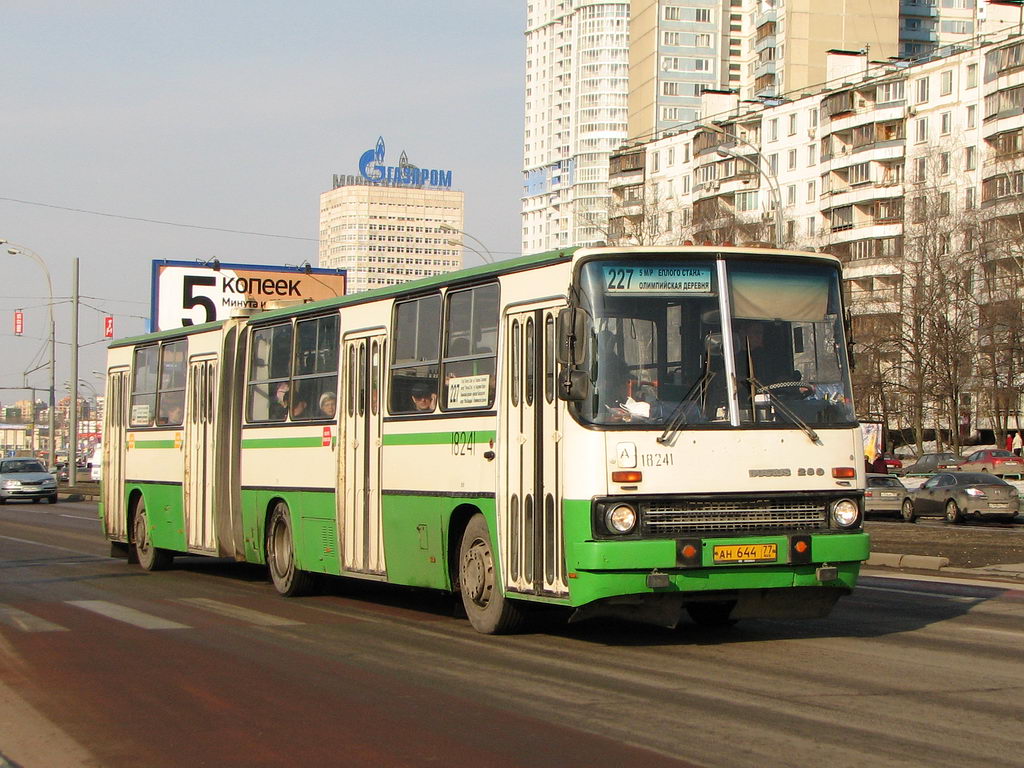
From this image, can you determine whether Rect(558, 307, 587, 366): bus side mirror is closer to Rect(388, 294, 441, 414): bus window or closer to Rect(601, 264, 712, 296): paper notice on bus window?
Rect(601, 264, 712, 296): paper notice on bus window

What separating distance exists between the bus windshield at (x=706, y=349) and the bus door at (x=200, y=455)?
8.77 metres

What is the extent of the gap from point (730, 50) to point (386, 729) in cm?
16629

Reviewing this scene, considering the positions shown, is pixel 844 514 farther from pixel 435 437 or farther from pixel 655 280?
pixel 435 437

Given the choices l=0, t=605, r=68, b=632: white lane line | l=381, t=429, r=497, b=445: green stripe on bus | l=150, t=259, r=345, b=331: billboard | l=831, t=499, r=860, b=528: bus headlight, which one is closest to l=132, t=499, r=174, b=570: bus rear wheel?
l=0, t=605, r=68, b=632: white lane line

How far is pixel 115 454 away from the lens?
71.7 ft

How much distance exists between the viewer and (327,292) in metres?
47.7

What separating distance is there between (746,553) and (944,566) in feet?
35.3

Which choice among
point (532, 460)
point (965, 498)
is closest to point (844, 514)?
point (532, 460)

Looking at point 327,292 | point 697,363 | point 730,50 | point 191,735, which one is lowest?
point 191,735

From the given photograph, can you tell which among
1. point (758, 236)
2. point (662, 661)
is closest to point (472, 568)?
point (662, 661)

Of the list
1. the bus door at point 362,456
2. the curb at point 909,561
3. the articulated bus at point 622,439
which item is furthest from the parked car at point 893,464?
the articulated bus at point 622,439

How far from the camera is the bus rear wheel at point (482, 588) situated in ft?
39.3

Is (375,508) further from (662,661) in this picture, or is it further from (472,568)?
(662,661)

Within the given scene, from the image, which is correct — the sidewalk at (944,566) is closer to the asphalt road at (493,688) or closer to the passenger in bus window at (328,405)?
the asphalt road at (493,688)
